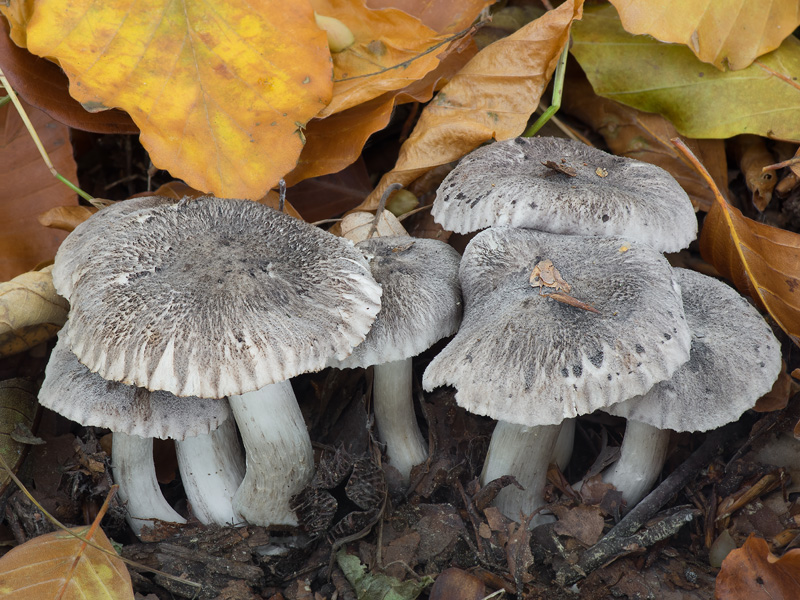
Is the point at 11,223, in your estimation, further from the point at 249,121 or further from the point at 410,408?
the point at 410,408

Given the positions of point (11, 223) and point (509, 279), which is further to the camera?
point (11, 223)

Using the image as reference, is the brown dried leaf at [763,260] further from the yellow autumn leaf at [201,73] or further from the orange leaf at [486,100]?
the yellow autumn leaf at [201,73]

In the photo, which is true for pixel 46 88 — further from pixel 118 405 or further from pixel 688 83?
pixel 688 83

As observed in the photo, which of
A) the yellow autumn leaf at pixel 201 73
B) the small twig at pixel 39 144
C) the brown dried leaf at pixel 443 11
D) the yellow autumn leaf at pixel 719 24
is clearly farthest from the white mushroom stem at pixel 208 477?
the yellow autumn leaf at pixel 719 24

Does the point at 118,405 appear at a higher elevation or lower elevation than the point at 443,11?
lower

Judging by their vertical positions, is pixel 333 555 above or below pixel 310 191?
below

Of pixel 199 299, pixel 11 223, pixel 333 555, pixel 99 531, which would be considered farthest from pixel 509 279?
pixel 11 223

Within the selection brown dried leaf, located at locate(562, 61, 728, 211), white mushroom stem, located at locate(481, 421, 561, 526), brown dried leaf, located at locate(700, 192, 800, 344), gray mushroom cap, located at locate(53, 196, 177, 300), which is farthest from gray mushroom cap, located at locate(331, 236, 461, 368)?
brown dried leaf, located at locate(562, 61, 728, 211)

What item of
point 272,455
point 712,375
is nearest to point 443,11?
point 712,375
